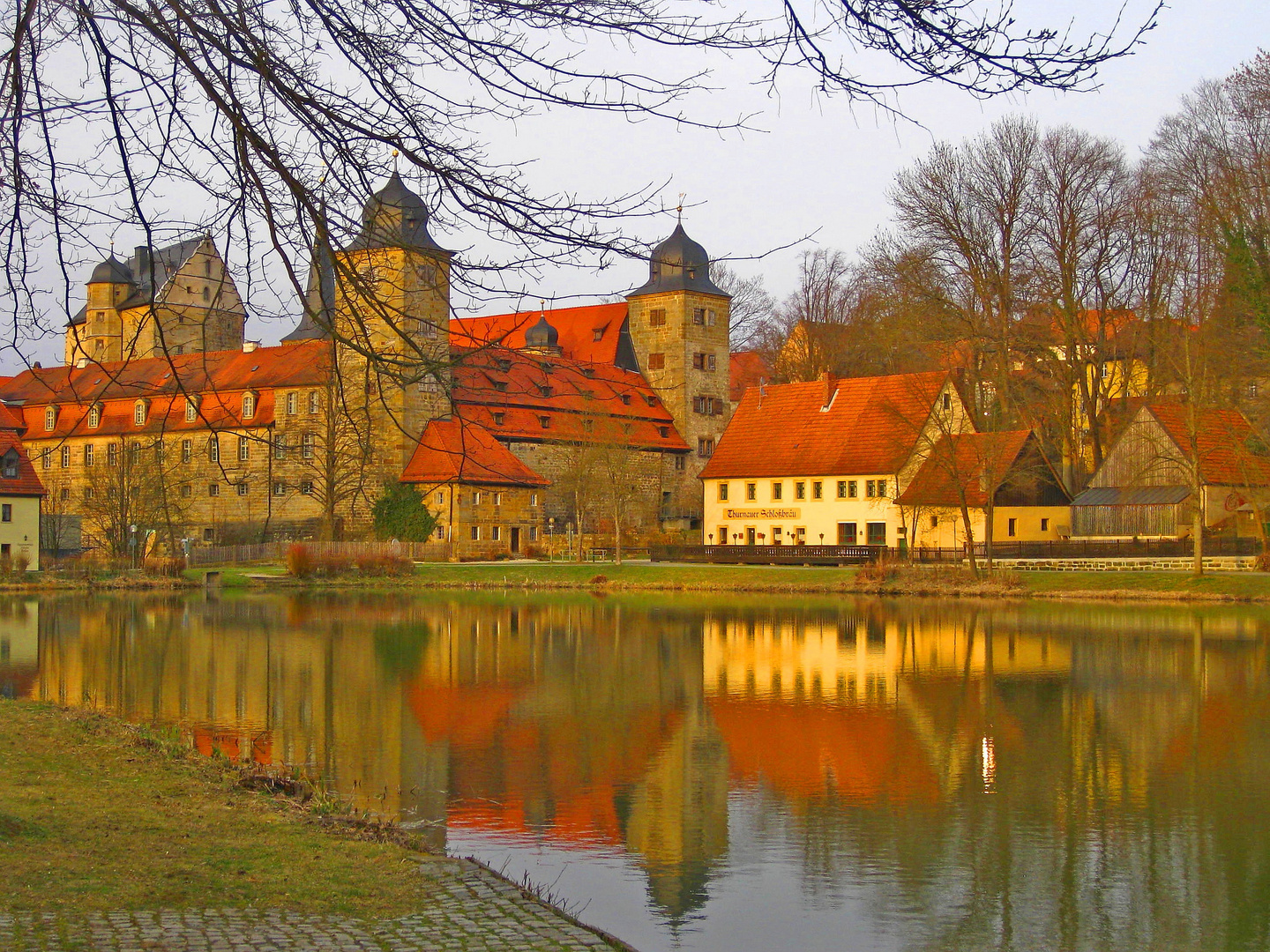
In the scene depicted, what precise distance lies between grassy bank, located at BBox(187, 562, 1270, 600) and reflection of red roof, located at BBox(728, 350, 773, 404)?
107ft

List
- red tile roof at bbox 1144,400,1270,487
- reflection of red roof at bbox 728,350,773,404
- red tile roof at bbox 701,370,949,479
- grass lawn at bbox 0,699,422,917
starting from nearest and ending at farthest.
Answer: grass lawn at bbox 0,699,422,917 → red tile roof at bbox 1144,400,1270,487 → red tile roof at bbox 701,370,949,479 → reflection of red roof at bbox 728,350,773,404

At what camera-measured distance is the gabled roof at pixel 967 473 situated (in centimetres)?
4772

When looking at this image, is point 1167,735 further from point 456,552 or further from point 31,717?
point 456,552

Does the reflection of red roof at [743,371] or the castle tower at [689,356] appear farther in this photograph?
the reflection of red roof at [743,371]

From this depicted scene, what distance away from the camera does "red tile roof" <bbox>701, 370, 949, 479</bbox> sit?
56000 mm

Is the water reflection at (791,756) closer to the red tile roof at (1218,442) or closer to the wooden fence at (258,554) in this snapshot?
the red tile roof at (1218,442)

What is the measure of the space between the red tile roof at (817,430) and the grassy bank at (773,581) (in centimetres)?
803

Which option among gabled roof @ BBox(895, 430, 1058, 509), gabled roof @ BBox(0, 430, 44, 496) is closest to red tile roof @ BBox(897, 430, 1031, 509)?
gabled roof @ BBox(895, 430, 1058, 509)

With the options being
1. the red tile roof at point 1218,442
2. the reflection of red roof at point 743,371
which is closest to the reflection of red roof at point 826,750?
the red tile roof at point 1218,442

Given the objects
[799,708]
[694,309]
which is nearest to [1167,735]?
[799,708]

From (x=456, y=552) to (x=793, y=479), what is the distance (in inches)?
530

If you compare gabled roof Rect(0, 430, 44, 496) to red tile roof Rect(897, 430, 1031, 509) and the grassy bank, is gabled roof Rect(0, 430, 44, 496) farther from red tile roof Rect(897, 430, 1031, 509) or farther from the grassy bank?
red tile roof Rect(897, 430, 1031, 509)

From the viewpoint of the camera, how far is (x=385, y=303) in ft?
21.7

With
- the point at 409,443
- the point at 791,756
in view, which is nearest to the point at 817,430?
the point at 409,443
